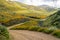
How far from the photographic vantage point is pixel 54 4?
85.1 meters

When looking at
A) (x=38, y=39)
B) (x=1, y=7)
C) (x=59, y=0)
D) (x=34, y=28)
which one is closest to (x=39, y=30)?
(x=34, y=28)

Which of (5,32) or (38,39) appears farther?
(38,39)

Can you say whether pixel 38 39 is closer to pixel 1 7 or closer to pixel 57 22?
pixel 57 22

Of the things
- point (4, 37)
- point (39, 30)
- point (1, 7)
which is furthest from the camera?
point (1, 7)

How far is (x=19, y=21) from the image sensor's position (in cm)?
4594

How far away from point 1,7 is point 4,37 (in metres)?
35.6

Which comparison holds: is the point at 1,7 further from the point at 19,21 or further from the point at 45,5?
the point at 45,5

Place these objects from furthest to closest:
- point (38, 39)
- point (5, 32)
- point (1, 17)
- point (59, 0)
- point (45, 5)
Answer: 1. point (45, 5)
2. point (59, 0)
3. point (1, 17)
4. point (38, 39)
5. point (5, 32)

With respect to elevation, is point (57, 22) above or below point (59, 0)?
above

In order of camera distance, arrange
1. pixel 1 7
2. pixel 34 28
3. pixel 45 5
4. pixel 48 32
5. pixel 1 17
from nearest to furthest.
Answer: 1. pixel 48 32
2. pixel 34 28
3. pixel 1 17
4. pixel 1 7
5. pixel 45 5

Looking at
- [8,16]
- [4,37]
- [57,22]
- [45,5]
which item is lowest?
[45,5]

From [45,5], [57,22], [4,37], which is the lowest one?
[45,5]

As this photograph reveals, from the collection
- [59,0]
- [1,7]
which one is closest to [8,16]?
[1,7]

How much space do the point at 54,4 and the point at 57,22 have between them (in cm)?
5503
